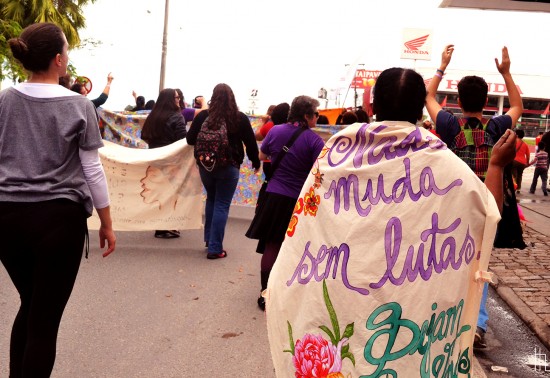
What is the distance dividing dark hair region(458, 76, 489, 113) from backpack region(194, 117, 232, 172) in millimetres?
3077

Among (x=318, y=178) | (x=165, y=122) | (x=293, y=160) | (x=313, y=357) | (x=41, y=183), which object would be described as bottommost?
(x=165, y=122)

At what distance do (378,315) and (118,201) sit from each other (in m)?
6.02

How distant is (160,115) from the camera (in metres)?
7.98

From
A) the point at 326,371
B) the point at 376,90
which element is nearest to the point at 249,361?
the point at 326,371

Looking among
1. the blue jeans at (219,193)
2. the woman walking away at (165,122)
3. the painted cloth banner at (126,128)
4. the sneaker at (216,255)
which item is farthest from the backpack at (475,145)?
the painted cloth banner at (126,128)

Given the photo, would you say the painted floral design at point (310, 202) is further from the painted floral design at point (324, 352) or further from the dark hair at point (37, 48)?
the dark hair at point (37, 48)

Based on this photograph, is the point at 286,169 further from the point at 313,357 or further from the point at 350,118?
the point at 350,118

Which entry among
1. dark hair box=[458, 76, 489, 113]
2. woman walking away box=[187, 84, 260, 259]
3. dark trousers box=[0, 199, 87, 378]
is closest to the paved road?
woman walking away box=[187, 84, 260, 259]

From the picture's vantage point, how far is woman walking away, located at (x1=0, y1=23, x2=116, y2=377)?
278 centimetres

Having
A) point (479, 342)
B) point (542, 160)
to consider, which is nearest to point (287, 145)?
point (479, 342)

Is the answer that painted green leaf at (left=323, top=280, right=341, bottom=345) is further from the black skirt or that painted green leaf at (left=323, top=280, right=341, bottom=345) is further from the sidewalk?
the sidewalk

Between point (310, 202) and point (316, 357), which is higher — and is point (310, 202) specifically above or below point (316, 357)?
above

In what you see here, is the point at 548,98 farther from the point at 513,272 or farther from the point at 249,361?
the point at 249,361

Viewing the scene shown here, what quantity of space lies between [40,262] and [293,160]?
8.72ft
